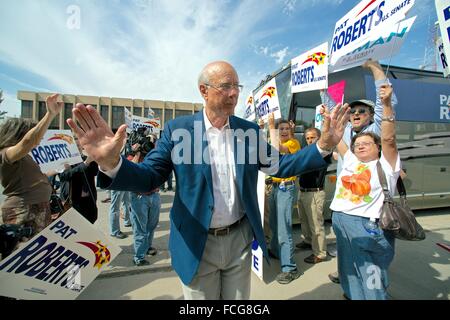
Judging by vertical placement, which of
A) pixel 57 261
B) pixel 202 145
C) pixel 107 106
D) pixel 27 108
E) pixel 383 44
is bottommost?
pixel 57 261

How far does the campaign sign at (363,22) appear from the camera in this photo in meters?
2.19

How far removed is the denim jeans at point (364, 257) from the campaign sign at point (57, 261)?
2.43 meters

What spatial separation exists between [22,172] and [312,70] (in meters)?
3.75

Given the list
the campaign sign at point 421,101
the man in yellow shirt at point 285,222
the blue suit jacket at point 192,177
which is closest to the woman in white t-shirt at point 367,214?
the man in yellow shirt at point 285,222

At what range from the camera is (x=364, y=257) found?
218cm

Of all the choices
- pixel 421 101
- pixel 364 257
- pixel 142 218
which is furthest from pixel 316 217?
pixel 421 101

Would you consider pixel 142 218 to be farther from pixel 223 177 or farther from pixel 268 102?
pixel 268 102

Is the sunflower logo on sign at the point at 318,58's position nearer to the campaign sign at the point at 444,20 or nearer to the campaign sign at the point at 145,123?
the campaign sign at the point at 444,20

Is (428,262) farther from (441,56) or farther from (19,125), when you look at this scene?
(19,125)

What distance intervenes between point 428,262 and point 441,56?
290 cm

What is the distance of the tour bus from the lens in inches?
179
